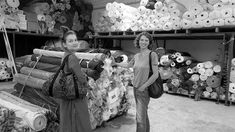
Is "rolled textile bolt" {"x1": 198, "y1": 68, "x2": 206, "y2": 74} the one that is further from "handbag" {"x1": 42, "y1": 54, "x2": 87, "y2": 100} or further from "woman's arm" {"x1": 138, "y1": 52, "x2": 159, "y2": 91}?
"handbag" {"x1": 42, "y1": 54, "x2": 87, "y2": 100}

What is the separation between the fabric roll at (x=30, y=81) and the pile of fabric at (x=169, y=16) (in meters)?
3.84

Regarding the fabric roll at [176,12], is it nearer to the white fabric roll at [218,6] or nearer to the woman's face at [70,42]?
the white fabric roll at [218,6]

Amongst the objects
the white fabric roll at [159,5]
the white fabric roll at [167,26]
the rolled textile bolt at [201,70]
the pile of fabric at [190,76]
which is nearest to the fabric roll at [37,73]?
the pile of fabric at [190,76]

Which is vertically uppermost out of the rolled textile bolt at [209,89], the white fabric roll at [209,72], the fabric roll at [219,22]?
the fabric roll at [219,22]

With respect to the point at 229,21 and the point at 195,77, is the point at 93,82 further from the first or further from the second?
the point at 229,21

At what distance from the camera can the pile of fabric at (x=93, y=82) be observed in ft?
9.71

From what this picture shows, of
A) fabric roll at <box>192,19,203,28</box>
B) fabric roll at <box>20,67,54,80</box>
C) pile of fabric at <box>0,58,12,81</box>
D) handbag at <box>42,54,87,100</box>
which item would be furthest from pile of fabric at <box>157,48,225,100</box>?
pile of fabric at <box>0,58,12,81</box>

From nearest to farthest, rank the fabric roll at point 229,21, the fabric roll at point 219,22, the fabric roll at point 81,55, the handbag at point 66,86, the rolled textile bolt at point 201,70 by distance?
the handbag at point 66,86, the fabric roll at point 81,55, the fabric roll at point 229,21, the fabric roll at point 219,22, the rolled textile bolt at point 201,70

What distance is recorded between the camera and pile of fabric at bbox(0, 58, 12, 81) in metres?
6.27

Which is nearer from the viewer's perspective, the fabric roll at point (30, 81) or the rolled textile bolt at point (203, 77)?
the fabric roll at point (30, 81)

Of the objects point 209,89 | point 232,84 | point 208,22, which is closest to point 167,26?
point 208,22

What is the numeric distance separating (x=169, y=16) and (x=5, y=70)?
5.73 meters

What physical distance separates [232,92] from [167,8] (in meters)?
2.94

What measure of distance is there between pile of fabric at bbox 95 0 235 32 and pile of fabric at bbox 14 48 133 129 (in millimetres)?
2479
